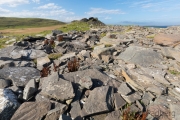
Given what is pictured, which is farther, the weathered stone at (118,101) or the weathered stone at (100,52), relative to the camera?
the weathered stone at (100,52)

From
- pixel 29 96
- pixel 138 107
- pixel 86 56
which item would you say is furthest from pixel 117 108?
pixel 86 56

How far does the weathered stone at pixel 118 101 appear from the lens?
5.16m

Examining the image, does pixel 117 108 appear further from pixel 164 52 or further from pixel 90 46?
pixel 90 46

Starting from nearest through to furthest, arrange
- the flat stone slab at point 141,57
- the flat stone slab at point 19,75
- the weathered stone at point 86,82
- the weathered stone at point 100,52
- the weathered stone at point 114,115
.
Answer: the weathered stone at point 114,115, the weathered stone at point 86,82, the flat stone slab at point 19,75, the flat stone slab at point 141,57, the weathered stone at point 100,52

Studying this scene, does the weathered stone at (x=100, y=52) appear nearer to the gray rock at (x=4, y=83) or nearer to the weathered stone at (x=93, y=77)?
the weathered stone at (x=93, y=77)

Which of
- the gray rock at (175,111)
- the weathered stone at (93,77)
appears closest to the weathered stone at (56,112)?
the weathered stone at (93,77)

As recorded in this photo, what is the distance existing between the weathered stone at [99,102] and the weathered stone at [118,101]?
A: 5.9 inches

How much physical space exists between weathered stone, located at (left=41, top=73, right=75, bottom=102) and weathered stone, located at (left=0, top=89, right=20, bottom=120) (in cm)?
89

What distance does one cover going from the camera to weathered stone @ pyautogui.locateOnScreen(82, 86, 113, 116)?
194 inches

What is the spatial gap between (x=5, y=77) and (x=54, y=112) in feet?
10.4

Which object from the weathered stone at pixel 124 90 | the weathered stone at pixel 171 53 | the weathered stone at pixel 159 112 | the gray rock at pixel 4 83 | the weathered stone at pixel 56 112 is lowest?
the weathered stone at pixel 159 112

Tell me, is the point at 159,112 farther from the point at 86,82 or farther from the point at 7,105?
the point at 7,105

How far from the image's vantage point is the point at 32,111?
4902 mm

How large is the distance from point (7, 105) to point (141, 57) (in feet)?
21.8
